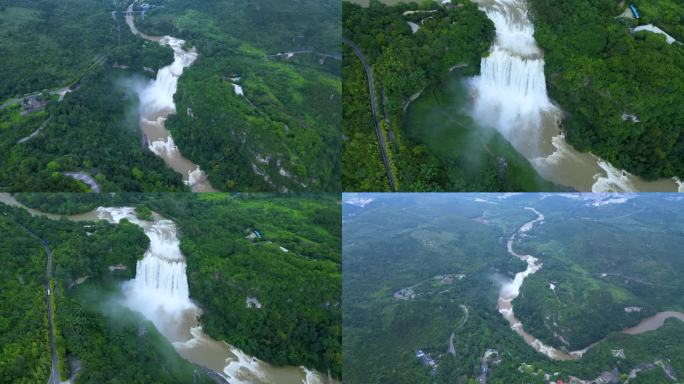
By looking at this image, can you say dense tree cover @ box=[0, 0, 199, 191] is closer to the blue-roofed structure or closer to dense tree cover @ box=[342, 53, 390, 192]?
dense tree cover @ box=[342, 53, 390, 192]

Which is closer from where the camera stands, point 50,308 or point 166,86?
point 50,308

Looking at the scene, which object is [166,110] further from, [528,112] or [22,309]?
[528,112]

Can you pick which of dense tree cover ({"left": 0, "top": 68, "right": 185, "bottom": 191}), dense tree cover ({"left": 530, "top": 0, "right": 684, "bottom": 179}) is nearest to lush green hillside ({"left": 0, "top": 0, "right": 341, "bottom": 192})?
dense tree cover ({"left": 0, "top": 68, "right": 185, "bottom": 191})

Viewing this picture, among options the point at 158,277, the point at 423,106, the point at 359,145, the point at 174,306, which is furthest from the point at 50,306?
the point at 423,106

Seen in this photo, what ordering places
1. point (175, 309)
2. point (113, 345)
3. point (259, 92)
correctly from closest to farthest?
point (113, 345)
point (175, 309)
point (259, 92)

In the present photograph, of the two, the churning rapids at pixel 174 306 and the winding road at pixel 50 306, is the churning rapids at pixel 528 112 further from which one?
the winding road at pixel 50 306
